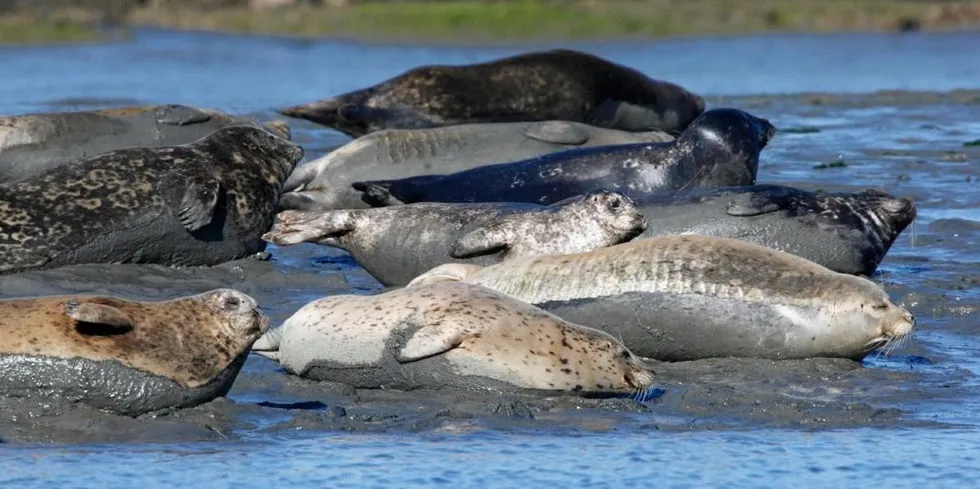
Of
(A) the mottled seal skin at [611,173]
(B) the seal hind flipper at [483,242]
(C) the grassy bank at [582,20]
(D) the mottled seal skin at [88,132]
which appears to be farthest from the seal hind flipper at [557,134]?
(C) the grassy bank at [582,20]

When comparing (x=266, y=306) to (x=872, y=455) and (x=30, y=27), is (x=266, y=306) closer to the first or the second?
(x=872, y=455)

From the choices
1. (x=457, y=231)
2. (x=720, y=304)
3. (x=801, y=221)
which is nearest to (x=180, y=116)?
(x=457, y=231)

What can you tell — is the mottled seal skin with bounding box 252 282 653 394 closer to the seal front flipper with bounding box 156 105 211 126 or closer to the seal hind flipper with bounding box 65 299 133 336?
the seal hind flipper with bounding box 65 299 133 336

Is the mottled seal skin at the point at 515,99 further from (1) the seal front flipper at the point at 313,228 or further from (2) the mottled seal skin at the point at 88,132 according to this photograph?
(1) the seal front flipper at the point at 313,228

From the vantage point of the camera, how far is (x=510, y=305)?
249 inches

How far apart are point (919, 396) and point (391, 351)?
182cm

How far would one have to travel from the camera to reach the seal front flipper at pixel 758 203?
26.2 feet

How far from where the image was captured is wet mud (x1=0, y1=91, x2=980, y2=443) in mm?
5684

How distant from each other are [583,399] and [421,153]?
173 inches

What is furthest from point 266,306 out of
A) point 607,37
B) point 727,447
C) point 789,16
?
point 789,16

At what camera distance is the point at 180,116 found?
10539mm

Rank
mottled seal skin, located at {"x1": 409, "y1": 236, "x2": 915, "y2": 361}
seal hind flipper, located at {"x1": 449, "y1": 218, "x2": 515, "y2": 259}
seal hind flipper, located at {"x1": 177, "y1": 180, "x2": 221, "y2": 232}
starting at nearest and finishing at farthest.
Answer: mottled seal skin, located at {"x1": 409, "y1": 236, "x2": 915, "y2": 361}, seal hind flipper, located at {"x1": 449, "y1": 218, "x2": 515, "y2": 259}, seal hind flipper, located at {"x1": 177, "y1": 180, "x2": 221, "y2": 232}

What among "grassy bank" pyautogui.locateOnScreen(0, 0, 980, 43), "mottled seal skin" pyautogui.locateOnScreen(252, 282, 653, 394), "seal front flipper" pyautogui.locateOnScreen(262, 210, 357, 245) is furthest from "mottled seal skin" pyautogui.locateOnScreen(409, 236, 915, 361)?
"grassy bank" pyautogui.locateOnScreen(0, 0, 980, 43)

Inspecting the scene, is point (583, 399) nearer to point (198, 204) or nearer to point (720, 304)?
point (720, 304)
